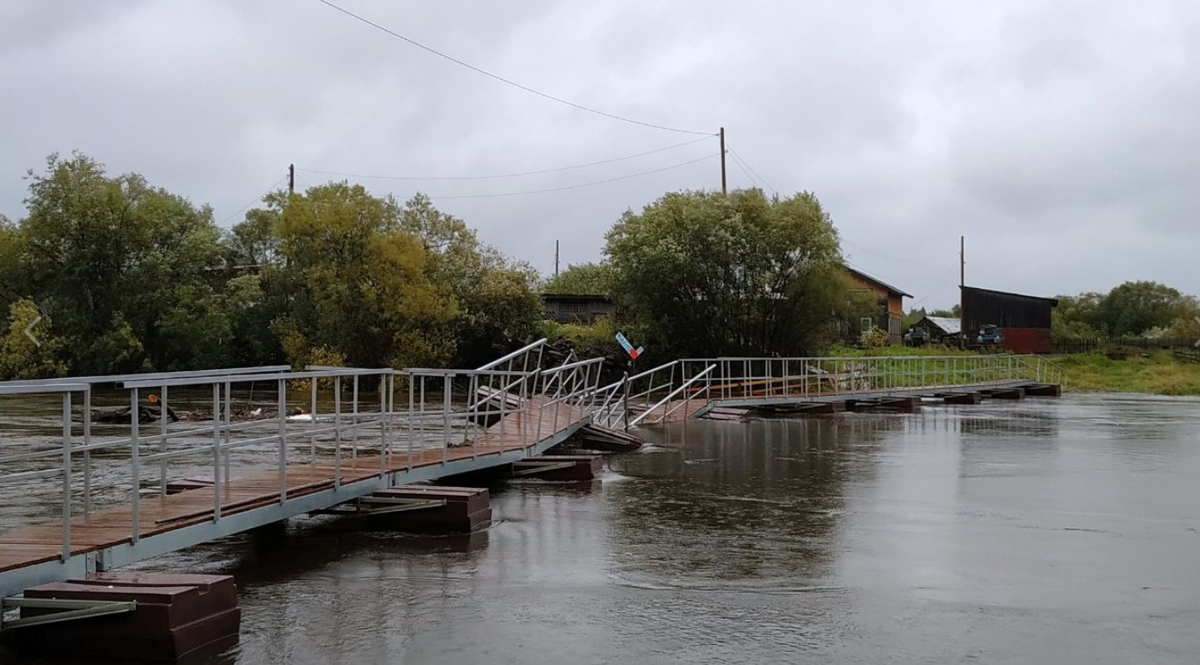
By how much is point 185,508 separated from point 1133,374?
170 ft

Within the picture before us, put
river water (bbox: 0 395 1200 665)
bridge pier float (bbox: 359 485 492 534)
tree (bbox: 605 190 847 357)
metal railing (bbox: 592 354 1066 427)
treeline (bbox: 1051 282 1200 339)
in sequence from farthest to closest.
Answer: treeline (bbox: 1051 282 1200 339) < tree (bbox: 605 190 847 357) < metal railing (bbox: 592 354 1066 427) < bridge pier float (bbox: 359 485 492 534) < river water (bbox: 0 395 1200 665)

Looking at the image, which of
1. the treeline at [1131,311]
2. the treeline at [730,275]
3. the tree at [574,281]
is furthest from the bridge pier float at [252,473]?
the treeline at [1131,311]

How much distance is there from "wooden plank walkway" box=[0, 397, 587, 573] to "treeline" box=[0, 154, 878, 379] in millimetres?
24732

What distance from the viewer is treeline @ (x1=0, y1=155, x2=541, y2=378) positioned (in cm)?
4125

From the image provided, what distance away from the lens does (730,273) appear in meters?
35.4

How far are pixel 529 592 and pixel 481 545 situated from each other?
5.99 feet

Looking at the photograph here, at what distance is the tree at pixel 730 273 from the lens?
114ft

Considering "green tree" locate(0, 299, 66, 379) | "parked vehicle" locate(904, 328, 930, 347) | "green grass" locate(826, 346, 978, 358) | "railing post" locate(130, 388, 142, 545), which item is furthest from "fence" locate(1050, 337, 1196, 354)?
"railing post" locate(130, 388, 142, 545)

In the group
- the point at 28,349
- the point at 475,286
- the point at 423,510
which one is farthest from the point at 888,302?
the point at 423,510

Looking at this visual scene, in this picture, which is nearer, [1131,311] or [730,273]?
[730,273]

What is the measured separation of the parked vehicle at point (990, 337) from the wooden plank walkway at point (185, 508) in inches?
2010

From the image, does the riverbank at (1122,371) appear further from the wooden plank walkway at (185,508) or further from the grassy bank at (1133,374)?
the wooden plank walkway at (185,508)

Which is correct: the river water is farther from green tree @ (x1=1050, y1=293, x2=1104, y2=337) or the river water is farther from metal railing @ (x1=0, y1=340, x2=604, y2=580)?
green tree @ (x1=1050, y1=293, x2=1104, y2=337)

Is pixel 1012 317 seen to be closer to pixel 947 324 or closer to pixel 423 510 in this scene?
pixel 947 324
